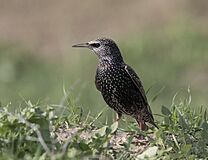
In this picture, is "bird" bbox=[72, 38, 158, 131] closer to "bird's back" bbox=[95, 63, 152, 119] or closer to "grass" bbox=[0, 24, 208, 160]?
"bird's back" bbox=[95, 63, 152, 119]

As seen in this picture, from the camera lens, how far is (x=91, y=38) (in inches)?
634

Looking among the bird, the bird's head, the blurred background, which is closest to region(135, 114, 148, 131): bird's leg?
the bird

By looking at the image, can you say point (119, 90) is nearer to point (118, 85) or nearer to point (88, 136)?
point (118, 85)

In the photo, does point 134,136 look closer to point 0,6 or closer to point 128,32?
point 128,32

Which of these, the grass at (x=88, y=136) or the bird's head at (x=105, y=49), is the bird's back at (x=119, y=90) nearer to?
the bird's head at (x=105, y=49)

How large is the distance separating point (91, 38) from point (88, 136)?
9.25 m

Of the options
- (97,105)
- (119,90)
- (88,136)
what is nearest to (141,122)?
(119,90)

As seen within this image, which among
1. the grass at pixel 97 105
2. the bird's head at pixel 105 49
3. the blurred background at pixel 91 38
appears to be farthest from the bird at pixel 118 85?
the blurred background at pixel 91 38

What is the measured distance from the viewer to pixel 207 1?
17250 millimetres

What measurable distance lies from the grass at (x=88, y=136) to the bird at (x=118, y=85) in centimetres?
20

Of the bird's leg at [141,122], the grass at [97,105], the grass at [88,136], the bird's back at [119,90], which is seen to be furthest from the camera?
the bird's back at [119,90]

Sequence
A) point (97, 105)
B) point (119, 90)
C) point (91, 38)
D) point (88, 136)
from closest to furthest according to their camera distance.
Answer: point (88, 136), point (119, 90), point (97, 105), point (91, 38)

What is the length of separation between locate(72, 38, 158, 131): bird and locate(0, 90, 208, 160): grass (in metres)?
0.20

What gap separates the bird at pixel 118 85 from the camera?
7984mm
